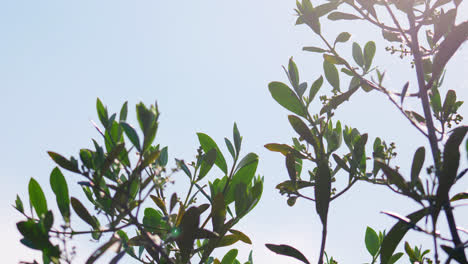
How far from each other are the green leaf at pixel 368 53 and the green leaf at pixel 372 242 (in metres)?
0.86

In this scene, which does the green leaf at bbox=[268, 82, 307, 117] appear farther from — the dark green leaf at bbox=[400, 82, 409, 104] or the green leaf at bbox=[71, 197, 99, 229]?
the green leaf at bbox=[71, 197, 99, 229]

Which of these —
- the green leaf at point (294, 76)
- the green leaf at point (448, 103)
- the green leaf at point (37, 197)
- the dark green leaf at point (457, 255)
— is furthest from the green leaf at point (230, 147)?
the dark green leaf at point (457, 255)

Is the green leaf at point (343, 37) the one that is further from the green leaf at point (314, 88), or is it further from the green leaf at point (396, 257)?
the green leaf at point (396, 257)

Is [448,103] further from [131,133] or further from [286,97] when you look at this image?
[131,133]

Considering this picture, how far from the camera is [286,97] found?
2268mm

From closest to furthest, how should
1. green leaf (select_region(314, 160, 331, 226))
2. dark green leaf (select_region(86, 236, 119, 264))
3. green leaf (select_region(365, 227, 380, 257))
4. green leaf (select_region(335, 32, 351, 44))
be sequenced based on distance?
dark green leaf (select_region(86, 236, 119, 264)) < green leaf (select_region(314, 160, 331, 226)) < green leaf (select_region(335, 32, 351, 44)) < green leaf (select_region(365, 227, 380, 257))

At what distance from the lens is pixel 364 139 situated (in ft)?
6.88

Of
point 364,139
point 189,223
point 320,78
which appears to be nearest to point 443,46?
point 364,139

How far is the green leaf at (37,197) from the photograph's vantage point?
1.81 metres

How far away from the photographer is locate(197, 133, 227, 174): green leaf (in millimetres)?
2268

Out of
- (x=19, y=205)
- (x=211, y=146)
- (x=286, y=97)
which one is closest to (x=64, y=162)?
(x=19, y=205)

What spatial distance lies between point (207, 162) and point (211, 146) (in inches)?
5.5

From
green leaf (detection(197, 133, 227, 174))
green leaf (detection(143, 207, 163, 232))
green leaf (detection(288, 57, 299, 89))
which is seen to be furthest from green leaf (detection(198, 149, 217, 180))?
green leaf (detection(288, 57, 299, 89))

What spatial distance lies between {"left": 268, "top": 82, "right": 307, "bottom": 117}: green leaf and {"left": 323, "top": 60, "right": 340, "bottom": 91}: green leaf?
19 cm
